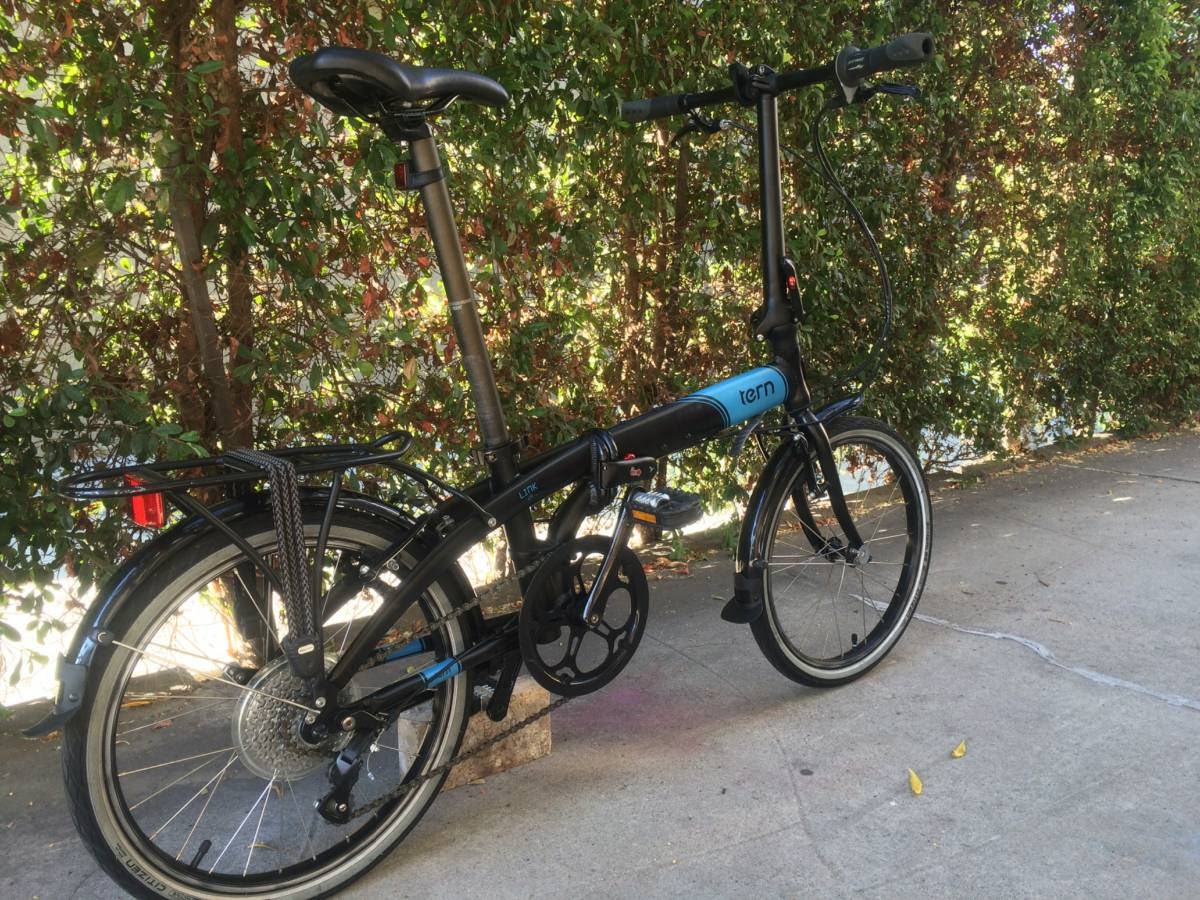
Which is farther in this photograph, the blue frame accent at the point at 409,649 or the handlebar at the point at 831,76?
the handlebar at the point at 831,76

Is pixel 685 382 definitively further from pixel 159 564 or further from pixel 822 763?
pixel 159 564

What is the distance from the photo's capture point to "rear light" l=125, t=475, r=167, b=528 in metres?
1.89

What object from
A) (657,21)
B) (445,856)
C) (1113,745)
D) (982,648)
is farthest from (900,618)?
(657,21)

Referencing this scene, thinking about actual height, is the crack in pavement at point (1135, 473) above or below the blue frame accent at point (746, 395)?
below

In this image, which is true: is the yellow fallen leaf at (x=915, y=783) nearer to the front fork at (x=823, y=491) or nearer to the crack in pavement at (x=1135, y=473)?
the front fork at (x=823, y=491)

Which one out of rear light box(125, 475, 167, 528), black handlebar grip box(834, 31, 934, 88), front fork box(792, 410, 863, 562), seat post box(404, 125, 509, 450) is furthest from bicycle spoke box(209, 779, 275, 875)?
black handlebar grip box(834, 31, 934, 88)

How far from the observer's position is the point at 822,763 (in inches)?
105

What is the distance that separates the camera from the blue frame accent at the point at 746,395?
8.86 ft

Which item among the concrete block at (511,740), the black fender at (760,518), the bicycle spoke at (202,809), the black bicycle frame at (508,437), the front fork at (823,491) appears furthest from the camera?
the front fork at (823,491)

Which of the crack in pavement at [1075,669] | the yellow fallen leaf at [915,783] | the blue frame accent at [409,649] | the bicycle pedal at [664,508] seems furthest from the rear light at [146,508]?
the crack in pavement at [1075,669]

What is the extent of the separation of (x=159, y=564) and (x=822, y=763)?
1752 millimetres

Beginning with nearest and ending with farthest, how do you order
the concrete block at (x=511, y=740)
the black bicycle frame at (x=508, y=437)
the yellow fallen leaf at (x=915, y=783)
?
1. the black bicycle frame at (x=508, y=437)
2. the yellow fallen leaf at (x=915, y=783)
3. the concrete block at (x=511, y=740)

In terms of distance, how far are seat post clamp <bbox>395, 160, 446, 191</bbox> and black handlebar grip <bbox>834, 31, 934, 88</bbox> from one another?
111 cm

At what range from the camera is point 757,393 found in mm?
2795
